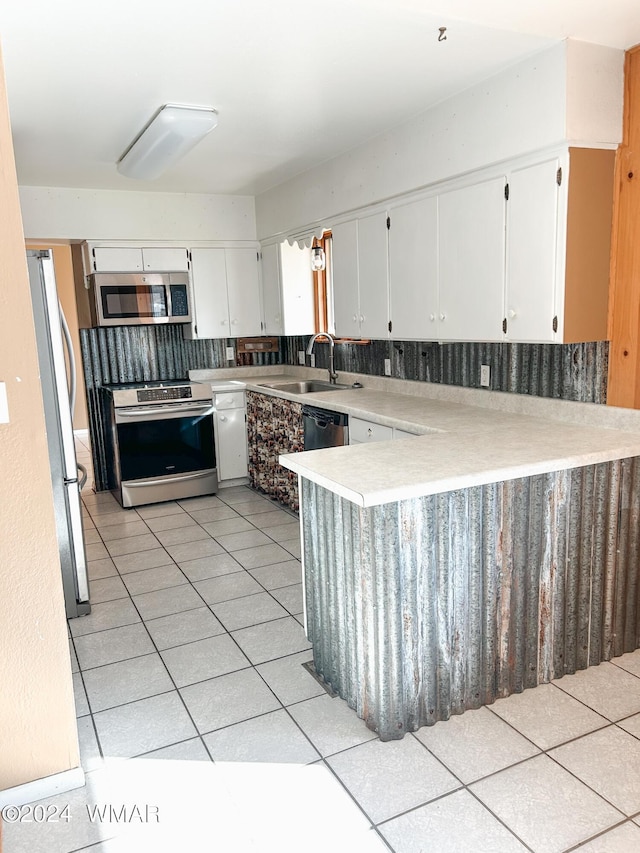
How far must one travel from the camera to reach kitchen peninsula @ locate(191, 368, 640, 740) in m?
2.10

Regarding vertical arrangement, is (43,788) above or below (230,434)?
below

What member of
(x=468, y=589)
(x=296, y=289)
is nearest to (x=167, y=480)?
(x=296, y=289)

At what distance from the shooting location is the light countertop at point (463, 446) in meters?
2.12

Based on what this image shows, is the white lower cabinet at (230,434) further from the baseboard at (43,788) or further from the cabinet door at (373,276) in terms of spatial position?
the baseboard at (43,788)

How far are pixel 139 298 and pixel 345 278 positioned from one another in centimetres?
181

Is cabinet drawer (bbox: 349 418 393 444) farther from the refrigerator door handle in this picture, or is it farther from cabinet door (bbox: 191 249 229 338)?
cabinet door (bbox: 191 249 229 338)

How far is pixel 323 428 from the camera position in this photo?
13.5ft

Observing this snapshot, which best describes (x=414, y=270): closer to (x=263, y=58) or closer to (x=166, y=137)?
(x=263, y=58)

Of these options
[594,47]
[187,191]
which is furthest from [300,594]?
[187,191]

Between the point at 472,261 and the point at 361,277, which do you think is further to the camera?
the point at 361,277

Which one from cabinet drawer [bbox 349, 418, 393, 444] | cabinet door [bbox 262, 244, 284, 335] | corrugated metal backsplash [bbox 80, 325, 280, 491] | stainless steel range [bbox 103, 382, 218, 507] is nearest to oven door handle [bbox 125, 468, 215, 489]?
Answer: stainless steel range [bbox 103, 382, 218, 507]

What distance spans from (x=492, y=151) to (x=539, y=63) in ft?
1.27

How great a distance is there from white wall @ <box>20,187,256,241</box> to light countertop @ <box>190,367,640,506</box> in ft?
7.73

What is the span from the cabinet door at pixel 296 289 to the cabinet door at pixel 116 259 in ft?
3.79
